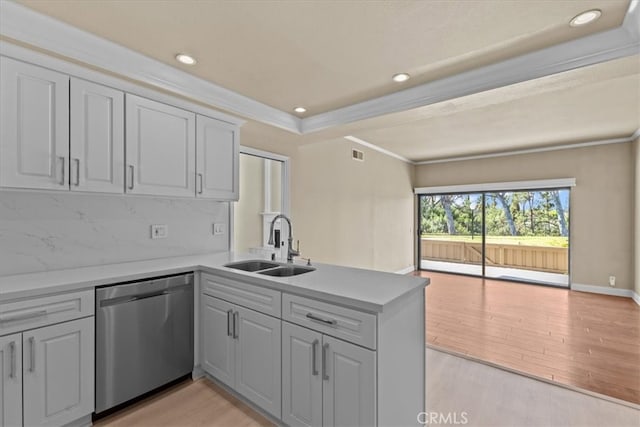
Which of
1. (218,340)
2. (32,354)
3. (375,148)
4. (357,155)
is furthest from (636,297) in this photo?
(32,354)

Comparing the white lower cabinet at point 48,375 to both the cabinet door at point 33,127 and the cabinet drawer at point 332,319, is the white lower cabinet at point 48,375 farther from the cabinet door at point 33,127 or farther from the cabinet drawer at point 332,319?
the cabinet drawer at point 332,319

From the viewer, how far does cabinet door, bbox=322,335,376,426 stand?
1.39 meters

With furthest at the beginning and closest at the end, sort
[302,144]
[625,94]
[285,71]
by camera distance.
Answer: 1. [302,144]
2. [625,94]
3. [285,71]

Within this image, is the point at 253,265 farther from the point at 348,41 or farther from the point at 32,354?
the point at 348,41

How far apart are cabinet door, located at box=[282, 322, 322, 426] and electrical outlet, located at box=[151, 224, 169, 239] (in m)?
1.59

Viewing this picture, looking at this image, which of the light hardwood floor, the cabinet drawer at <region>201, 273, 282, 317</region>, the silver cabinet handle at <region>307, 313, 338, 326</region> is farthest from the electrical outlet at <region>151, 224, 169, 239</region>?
the silver cabinet handle at <region>307, 313, 338, 326</region>

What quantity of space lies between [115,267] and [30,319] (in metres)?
0.66

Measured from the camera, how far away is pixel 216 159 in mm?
2783

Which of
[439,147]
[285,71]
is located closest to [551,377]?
[285,71]

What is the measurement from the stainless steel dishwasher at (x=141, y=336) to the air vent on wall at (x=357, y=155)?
11.5 feet

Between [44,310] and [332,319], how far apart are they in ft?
5.24

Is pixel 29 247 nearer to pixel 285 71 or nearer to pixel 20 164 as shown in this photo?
pixel 20 164

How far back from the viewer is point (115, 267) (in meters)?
2.24

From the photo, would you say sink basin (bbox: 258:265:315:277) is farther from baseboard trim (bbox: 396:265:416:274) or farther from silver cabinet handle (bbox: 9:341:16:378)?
baseboard trim (bbox: 396:265:416:274)
